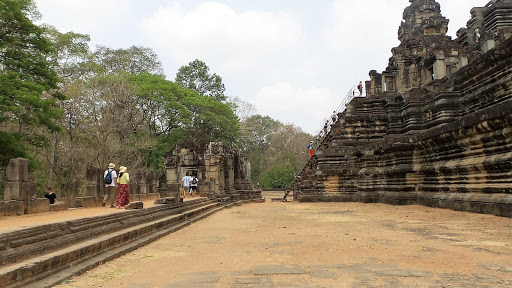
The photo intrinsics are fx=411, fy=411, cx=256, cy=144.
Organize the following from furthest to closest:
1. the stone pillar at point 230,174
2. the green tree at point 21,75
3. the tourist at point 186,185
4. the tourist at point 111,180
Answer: the stone pillar at point 230,174 < the tourist at point 186,185 < the green tree at point 21,75 < the tourist at point 111,180

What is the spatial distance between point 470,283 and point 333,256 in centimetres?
209

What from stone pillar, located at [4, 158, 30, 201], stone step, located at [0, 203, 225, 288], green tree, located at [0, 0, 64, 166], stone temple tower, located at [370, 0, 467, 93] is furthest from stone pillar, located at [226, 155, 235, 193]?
stone pillar, located at [4, 158, 30, 201]

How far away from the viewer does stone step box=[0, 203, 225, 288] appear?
4.59m

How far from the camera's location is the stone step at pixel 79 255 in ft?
15.0

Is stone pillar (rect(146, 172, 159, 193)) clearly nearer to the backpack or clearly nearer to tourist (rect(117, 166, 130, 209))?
the backpack

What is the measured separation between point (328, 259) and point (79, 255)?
3.64 metres

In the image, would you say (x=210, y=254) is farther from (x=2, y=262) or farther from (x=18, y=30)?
(x=18, y=30)

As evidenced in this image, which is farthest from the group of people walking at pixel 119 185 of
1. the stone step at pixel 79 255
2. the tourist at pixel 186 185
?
the tourist at pixel 186 185

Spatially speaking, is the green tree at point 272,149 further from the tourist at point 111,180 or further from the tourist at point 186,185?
the tourist at point 111,180

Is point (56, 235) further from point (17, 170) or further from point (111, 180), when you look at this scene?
point (111, 180)

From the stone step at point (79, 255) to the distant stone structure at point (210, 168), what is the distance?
12400 millimetres

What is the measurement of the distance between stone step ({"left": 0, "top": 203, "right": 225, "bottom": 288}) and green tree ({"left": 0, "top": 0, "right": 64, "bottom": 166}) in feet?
29.3

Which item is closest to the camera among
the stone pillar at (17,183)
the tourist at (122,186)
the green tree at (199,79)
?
the stone pillar at (17,183)

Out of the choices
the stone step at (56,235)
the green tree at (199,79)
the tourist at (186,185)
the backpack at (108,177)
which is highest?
the green tree at (199,79)
